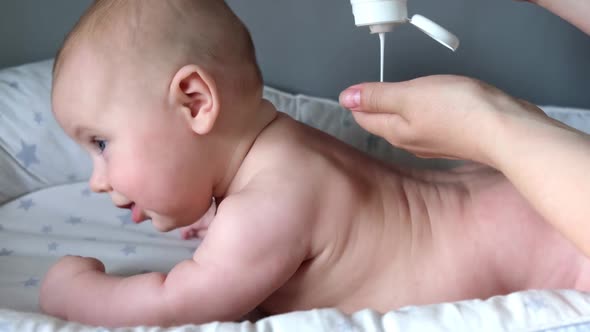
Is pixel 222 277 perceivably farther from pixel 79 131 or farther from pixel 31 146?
pixel 31 146

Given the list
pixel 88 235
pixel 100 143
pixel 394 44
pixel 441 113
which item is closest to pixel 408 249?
pixel 441 113

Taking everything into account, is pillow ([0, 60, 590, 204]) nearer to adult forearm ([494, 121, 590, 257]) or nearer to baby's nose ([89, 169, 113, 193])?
baby's nose ([89, 169, 113, 193])

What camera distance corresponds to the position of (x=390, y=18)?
29.4 inches

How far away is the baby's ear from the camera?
29.5 inches

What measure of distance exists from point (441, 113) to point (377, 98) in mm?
82

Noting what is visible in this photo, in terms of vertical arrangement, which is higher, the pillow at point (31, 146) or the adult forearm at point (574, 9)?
the adult forearm at point (574, 9)

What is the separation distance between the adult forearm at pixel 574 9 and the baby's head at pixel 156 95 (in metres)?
0.52

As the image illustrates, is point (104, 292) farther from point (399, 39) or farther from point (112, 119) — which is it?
point (399, 39)

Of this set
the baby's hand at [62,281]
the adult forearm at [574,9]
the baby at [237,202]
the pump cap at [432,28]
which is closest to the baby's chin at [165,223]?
the baby at [237,202]

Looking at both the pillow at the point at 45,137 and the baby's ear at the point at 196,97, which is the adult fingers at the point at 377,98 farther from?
the pillow at the point at 45,137

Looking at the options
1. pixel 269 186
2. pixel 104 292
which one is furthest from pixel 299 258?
pixel 104 292

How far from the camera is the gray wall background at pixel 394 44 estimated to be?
1.39m

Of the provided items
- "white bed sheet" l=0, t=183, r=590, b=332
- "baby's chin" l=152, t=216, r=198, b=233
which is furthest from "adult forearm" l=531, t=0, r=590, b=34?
"baby's chin" l=152, t=216, r=198, b=233

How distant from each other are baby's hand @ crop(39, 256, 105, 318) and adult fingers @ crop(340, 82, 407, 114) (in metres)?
0.44
